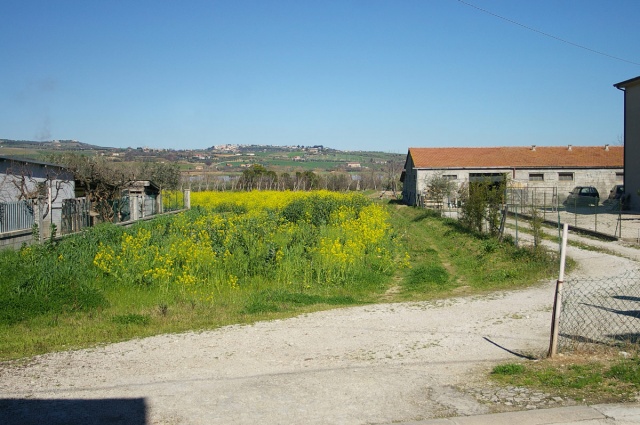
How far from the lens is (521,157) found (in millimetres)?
51750

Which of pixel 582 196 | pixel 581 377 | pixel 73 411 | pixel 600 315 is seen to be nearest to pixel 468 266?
pixel 600 315

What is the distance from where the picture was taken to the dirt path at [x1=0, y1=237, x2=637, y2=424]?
5980mm

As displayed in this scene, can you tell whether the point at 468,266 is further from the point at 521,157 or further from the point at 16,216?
the point at 521,157

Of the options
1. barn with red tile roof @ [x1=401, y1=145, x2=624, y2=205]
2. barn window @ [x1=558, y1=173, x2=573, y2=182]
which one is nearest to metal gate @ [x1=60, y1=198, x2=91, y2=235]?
barn with red tile roof @ [x1=401, y1=145, x2=624, y2=205]

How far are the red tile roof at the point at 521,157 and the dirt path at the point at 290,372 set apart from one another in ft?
137

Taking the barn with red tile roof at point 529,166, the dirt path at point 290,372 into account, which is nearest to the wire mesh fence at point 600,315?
the dirt path at point 290,372

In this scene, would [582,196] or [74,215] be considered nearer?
[74,215]

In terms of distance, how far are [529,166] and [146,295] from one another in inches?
1673

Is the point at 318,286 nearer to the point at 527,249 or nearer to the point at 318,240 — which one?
the point at 318,240

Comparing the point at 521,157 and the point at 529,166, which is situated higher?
the point at 521,157

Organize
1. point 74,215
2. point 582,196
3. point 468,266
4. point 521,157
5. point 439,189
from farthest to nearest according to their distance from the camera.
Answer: point 521,157 < point 439,189 < point 582,196 < point 74,215 < point 468,266

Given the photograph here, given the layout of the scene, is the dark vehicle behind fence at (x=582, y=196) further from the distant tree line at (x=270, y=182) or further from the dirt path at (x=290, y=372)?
the dirt path at (x=290, y=372)

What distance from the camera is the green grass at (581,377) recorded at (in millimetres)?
6188

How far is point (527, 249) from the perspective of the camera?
1797 cm
